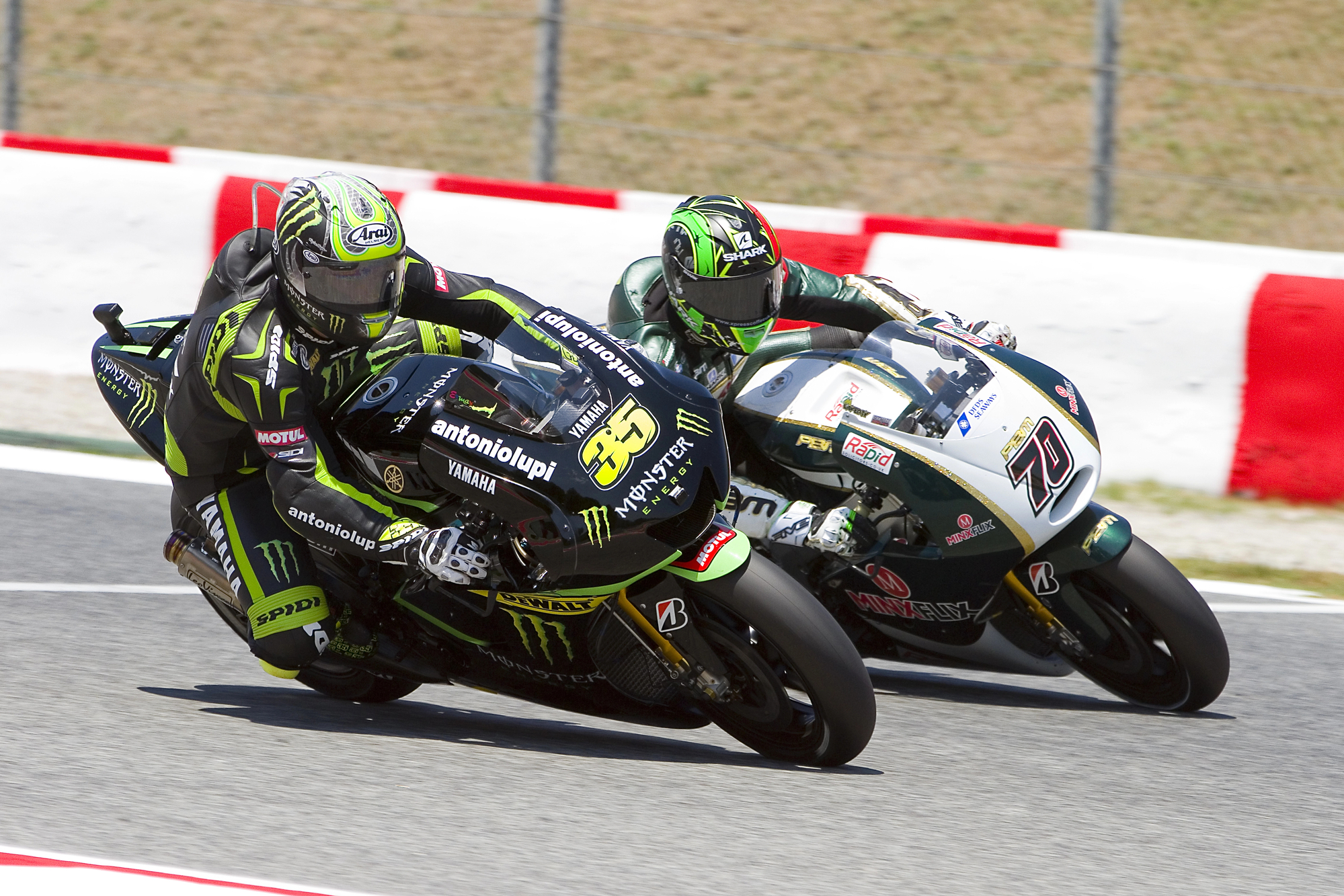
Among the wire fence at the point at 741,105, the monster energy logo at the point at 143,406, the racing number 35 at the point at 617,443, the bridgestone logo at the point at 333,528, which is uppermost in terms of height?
the racing number 35 at the point at 617,443

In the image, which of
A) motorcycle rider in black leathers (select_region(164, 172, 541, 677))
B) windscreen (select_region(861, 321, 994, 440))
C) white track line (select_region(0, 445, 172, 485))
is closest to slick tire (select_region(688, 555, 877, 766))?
motorcycle rider in black leathers (select_region(164, 172, 541, 677))

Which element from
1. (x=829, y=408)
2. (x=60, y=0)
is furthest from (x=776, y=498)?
(x=60, y=0)

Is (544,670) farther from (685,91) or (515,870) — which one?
(685,91)

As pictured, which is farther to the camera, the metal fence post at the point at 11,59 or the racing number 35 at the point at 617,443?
the metal fence post at the point at 11,59

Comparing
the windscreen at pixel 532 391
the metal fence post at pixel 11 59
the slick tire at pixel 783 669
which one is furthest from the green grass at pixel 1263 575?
the metal fence post at pixel 11 59

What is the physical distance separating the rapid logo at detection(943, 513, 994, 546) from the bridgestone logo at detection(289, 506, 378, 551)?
5.18 ft

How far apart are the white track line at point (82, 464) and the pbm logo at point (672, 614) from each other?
3.87 metres

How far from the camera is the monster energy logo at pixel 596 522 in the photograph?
12.8ft

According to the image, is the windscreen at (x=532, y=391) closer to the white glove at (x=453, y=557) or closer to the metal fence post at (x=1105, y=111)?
the white glove at (x=453, y=557)

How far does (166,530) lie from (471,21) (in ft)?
26.0

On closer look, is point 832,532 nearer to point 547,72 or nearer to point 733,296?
point 733,296

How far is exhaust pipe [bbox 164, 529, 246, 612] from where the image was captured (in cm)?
458

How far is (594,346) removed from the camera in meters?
4.09

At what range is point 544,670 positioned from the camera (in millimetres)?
4328
